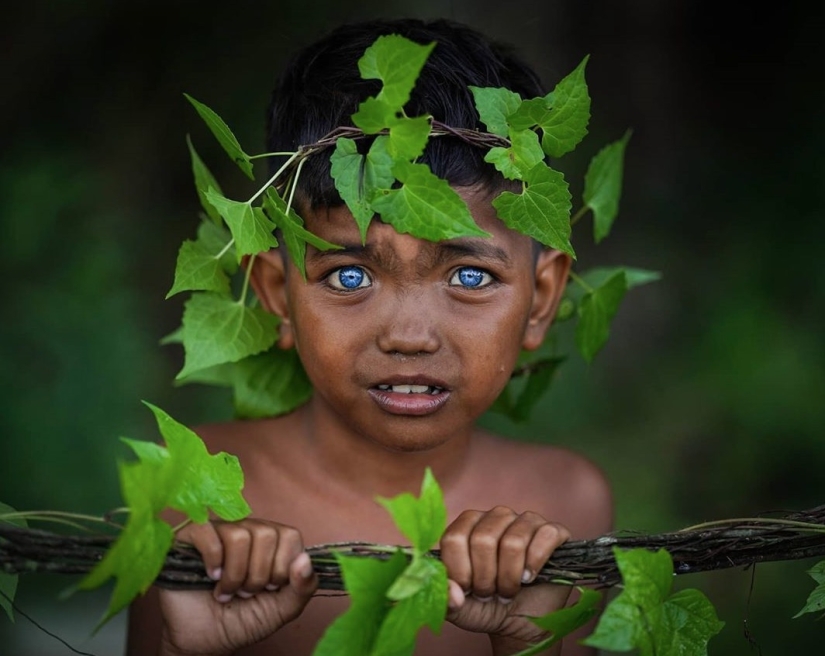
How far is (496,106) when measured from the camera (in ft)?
6.20

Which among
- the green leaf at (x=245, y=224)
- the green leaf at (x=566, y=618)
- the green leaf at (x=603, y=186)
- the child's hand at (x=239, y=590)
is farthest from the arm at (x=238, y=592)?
the green leaf at (x=603, y=186)

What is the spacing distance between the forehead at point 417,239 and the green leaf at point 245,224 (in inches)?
4.7

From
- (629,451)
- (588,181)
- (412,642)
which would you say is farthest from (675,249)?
(412,642)

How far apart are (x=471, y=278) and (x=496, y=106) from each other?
289 mm

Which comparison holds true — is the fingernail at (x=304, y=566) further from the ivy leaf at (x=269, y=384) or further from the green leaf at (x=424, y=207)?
the ivy leaf at (x=269, y=384)

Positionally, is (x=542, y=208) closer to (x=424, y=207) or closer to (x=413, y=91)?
(x=424, y=207)

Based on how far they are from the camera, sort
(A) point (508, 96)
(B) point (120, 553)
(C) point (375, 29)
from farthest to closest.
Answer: (C) point (375, 29)
(A) point (508, 96)
(B) point (120, 553)

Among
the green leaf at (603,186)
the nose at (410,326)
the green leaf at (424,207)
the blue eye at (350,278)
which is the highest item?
the green leaf at (603,186)

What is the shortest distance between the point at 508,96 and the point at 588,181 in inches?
28.6

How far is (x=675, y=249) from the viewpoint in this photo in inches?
151

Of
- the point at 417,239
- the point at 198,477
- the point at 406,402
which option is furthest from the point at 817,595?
the point at 198,477

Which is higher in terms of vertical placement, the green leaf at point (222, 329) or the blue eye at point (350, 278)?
the blue eye at point (350, 278)

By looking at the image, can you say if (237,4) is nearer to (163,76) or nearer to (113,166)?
(163,76)

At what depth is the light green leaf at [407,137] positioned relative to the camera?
1.75 metres
